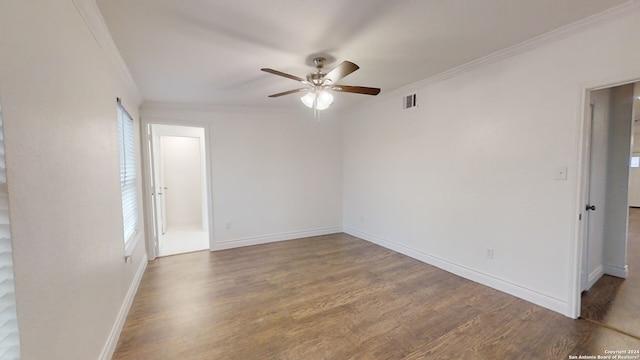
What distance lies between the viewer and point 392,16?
A: 6.62ft

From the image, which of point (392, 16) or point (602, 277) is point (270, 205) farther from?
point (602, 277)

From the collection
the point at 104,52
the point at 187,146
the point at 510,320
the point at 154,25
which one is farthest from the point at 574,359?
the point at 187,146

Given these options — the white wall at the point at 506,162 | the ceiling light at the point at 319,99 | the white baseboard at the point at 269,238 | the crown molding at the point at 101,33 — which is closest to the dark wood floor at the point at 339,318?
the white wall at the point at 506,162

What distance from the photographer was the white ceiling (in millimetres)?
1898

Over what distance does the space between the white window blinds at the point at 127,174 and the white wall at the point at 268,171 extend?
3.19 feet

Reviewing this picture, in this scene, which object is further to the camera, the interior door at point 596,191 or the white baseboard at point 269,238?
the white baseboard at point 269,238

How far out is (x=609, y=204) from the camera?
321 cm

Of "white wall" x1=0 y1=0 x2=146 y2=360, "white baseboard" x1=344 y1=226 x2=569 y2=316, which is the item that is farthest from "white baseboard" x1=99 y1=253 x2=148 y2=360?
"white baseboard" x1=344 y1=226 x2=569 y2=316

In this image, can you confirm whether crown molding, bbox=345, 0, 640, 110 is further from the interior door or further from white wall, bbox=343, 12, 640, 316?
the interior door

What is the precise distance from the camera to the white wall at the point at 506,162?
232 cm

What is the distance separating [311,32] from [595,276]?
4178mm

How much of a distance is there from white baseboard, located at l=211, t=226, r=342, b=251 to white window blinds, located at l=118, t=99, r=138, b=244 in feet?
4.77

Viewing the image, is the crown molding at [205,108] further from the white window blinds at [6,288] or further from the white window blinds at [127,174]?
the white window blinds at [6,288]

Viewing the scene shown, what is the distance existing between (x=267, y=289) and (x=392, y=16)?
9.73ft
